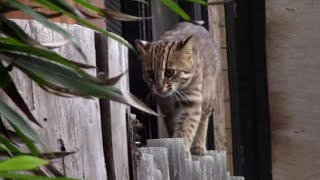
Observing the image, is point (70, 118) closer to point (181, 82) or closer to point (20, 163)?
point (20, 163)

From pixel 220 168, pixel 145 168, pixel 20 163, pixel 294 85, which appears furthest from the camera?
pixel 294 85

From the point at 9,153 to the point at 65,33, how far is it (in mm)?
222

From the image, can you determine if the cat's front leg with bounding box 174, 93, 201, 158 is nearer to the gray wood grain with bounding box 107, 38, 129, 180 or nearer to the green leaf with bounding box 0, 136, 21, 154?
the gray wood grain with bounding box 107, 38, 129, 180

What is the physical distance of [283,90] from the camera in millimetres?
6070

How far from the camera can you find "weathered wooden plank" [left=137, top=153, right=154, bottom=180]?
8.96 ft

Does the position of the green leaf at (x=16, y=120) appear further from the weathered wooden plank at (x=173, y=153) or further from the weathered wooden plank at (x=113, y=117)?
the weathered wooden plank at (x=173, y=153)

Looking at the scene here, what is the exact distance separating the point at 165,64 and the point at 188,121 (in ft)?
1.09

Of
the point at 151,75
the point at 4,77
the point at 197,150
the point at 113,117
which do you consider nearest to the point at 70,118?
the point at 113,117

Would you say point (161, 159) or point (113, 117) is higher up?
point (113, 117)

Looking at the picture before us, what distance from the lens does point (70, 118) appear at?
2.21m

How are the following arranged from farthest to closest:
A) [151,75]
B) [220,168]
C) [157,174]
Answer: [151,75] < [220,168] < [157,174]

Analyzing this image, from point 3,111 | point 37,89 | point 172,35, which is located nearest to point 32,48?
point 3,111

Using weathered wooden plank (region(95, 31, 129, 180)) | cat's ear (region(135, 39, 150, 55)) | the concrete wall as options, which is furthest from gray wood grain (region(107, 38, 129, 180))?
the concrete wall

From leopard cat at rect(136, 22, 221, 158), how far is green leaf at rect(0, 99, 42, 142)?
360 centimetres
